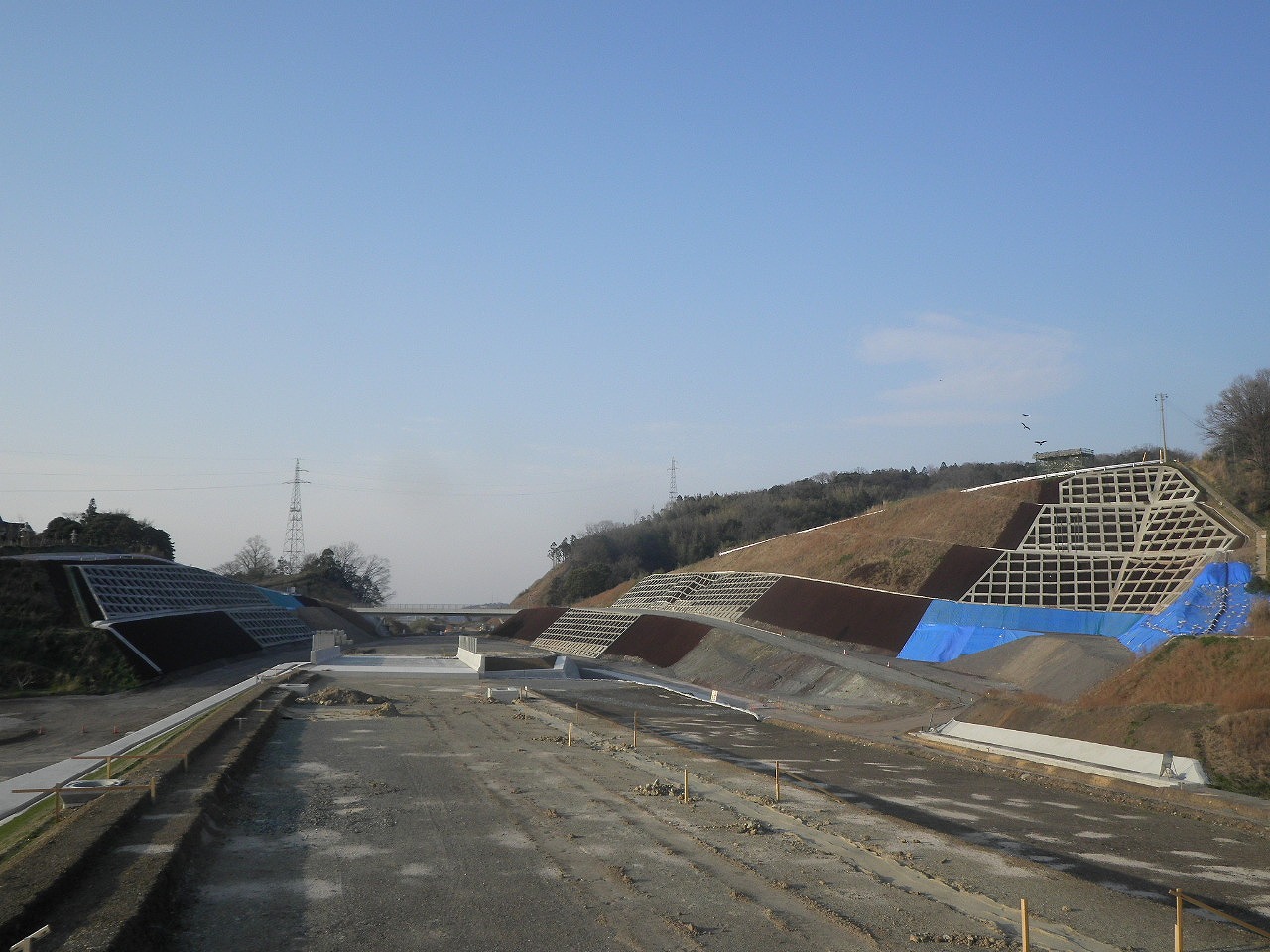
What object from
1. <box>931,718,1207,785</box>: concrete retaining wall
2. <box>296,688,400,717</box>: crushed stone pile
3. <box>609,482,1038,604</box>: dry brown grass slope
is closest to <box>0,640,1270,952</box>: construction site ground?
<box>931,718,1207,785</box>: concrete retaining wall

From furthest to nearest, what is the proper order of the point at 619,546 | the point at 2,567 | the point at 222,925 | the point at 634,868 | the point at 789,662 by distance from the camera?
the point at 619,546 < the point at 2,567 < the point at 789,662 < the point at 634,868 < the point at 222,925

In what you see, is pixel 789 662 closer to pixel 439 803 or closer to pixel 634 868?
pixel 439 803

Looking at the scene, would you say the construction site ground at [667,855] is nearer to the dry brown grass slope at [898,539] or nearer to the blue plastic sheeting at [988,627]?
the blue plastic sheeting at [988,627]

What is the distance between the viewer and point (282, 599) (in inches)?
4343

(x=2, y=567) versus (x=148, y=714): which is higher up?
(x=2, y=567)

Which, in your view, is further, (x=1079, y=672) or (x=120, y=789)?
(x=1079, y=672)

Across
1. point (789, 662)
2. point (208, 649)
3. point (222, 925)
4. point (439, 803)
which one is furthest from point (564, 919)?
point (208, 649)

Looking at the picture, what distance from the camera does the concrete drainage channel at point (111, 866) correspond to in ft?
35.9

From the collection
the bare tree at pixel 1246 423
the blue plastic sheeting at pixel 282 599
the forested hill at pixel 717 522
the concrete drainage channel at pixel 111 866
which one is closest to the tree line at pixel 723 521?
the forested hill at pixel 717 522

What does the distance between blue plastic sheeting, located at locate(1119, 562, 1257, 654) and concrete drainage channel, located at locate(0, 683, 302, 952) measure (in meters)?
37.6

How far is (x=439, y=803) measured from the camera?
2055cm

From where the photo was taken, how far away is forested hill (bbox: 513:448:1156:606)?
139 meters

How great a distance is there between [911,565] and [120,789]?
53.7 m

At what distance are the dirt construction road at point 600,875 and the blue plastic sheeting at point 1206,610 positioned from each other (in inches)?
1117
